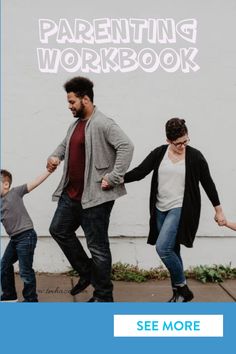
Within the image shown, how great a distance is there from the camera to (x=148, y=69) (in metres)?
5.50

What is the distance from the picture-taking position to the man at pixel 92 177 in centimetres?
422

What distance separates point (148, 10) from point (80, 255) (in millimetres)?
2518

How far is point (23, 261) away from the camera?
14.2 ft

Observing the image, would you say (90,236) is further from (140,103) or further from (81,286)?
(140,103)

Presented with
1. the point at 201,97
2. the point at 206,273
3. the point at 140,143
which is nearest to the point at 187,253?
the point at 206,273

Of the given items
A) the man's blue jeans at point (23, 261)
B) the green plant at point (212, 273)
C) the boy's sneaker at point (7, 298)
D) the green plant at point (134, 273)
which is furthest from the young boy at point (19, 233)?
the green plant at point (212, 273)

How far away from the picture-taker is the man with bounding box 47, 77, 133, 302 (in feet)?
13.8

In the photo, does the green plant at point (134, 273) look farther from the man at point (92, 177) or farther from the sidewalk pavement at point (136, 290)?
the man at point (92, 177)

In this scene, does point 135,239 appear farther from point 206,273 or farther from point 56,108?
point 56,108

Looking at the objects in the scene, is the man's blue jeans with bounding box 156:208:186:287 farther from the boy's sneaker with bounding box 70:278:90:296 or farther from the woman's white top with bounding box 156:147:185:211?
the boy's sneaker with bounding box 70:278:90:296

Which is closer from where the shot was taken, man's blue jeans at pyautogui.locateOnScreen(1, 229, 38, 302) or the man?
the man

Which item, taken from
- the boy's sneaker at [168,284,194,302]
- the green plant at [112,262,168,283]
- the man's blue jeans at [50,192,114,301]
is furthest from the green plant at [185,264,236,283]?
the man's blue jeans at [50,192,114,301]

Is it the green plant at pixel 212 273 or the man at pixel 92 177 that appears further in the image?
the green plant at pixel 212 273

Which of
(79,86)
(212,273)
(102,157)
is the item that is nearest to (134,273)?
(212,273)
